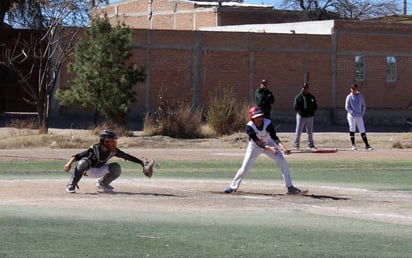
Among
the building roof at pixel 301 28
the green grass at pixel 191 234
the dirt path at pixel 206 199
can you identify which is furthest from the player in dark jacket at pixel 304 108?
the building roof at pixel 301 28

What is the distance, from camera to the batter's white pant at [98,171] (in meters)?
16.1

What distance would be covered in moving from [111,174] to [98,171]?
0.89ft

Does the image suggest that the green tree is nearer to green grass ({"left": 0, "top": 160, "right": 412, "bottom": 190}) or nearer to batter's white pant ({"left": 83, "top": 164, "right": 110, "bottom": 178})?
green grass ({"left": 0, "top": 160, "right": 412, "bottom": 190})

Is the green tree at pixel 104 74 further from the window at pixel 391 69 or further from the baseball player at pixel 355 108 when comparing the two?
the window at pixel 391 69

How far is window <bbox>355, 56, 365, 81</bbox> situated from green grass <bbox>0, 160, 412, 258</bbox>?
108 ft

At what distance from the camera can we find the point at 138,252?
396 inches

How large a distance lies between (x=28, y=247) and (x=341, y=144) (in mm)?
21942

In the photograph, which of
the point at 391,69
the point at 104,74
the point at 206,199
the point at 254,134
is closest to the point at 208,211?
the point at 206,199

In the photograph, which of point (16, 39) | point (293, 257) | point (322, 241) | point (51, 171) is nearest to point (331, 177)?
point (51, 171)

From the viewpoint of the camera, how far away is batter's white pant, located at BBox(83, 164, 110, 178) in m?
16.1

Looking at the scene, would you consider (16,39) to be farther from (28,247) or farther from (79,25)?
(28,247)

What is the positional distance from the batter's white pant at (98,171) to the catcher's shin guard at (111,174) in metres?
0.07

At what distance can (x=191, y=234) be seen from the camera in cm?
1154

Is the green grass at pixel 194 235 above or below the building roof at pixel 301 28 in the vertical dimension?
below
